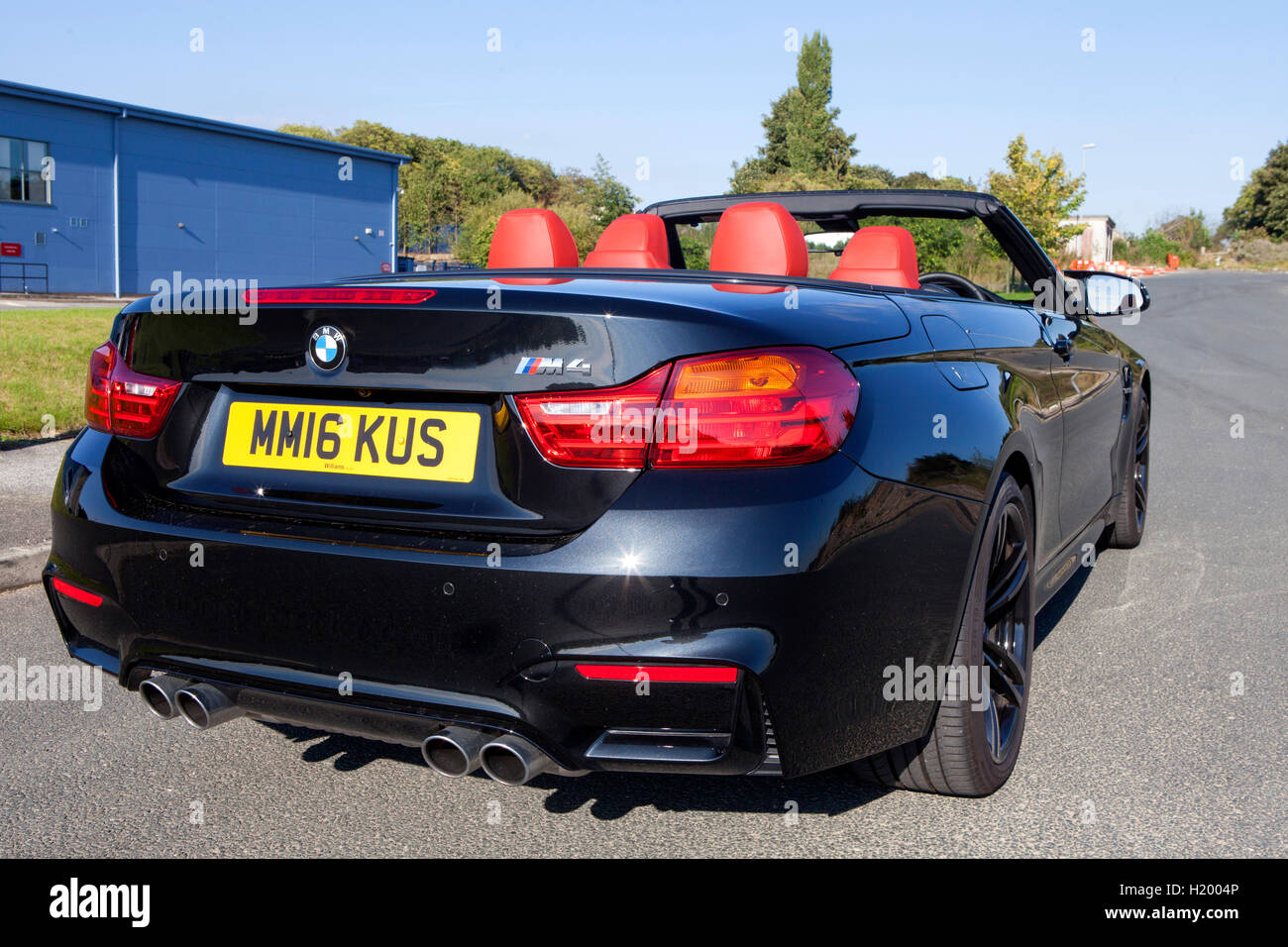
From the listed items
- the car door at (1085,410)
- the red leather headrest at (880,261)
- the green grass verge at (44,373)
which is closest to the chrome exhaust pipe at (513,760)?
the red leather headrest at (880,261)

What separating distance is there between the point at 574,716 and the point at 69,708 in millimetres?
2125

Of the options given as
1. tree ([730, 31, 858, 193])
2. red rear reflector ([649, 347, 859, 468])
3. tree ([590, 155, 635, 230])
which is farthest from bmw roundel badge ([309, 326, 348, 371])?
tree ([730, 31, 858, 193])

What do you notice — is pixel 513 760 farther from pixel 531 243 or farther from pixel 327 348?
pixel 531 243

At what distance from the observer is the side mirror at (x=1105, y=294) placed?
468 cm

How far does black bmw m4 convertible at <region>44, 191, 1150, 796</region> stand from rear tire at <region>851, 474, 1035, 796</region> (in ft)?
0.05

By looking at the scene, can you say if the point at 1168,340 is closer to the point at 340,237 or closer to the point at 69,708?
the point at 69,708

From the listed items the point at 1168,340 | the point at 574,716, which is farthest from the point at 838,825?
the point at 1168,340

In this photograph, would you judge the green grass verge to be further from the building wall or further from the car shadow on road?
the building wall

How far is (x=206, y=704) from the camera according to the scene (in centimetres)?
247

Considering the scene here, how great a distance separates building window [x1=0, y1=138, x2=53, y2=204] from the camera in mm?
35031

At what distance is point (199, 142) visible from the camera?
39500mm

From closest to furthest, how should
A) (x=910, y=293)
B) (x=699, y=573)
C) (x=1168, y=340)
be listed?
(x=699, y=573)
(x=910, y=293)
(x=1168, y=340)

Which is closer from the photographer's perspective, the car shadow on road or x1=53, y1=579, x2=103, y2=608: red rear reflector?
x1=53, y1=579, x2=103, y2=608: red rear reflector

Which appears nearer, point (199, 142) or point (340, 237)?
point (199, 142)
